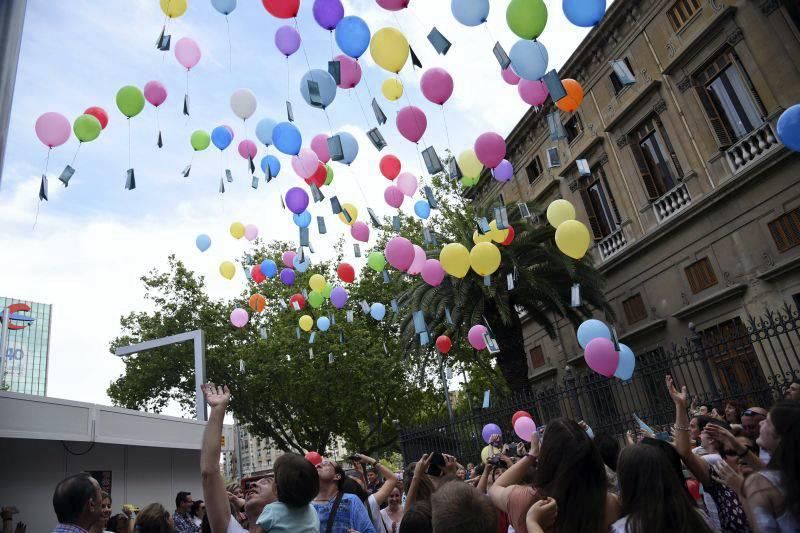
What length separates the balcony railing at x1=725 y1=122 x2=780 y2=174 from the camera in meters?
11.8

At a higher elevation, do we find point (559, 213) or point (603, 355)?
point (559, 213)

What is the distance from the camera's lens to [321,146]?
9164 millimetres

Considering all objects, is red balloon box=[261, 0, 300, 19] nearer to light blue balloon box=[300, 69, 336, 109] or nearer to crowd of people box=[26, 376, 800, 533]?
light blue balloon box=[300, 69, 336, 109]

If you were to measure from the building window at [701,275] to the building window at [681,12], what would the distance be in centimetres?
584

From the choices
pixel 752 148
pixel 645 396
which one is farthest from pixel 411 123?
pixel 645 396

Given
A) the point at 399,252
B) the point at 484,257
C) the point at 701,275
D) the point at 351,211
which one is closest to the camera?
the point at 484,257

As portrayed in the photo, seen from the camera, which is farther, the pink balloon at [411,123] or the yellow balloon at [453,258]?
the yellow balloon at [453,258]

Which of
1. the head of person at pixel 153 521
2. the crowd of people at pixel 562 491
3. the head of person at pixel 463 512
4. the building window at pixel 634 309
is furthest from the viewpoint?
the building window at pixel 634 309

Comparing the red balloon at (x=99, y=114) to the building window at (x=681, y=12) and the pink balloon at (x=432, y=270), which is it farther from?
the building window at (x=681, y=12)

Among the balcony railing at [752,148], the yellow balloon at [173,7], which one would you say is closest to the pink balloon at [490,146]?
the yellow balloon at [173,7]

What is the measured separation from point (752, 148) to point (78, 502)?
13713 mm

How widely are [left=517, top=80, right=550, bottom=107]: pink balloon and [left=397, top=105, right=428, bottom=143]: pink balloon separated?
1.54m

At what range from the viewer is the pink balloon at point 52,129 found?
762 centimetres

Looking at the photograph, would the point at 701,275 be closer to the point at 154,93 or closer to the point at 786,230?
the point at 786,230
